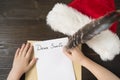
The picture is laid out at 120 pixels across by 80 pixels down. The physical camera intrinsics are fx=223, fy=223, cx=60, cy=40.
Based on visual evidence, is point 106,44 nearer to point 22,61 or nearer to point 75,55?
point 75,55

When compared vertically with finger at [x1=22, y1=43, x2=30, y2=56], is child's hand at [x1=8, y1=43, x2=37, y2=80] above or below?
below

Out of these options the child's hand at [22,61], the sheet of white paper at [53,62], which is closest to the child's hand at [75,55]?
the sheet of white paper at [53,62]

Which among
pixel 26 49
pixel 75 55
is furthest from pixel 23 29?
pixel 75 55

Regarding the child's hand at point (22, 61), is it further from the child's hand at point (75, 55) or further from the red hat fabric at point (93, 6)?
the red hat fabric at point (93, 6)

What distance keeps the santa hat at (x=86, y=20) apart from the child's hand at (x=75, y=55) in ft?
0.15

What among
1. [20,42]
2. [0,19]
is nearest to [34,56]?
[20,42]

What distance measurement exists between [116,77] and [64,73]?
0.18 meters

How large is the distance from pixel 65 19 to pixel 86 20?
0.25 feet

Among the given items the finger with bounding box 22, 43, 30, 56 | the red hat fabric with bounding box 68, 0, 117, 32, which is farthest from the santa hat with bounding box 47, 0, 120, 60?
the finger with bounding box 22, 43, 30, 56

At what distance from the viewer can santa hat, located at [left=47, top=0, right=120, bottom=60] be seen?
0.79 meters

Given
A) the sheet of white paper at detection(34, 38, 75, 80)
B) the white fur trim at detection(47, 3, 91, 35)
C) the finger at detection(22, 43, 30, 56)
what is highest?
the white fur trim at detection(47, 3, 91, 35)

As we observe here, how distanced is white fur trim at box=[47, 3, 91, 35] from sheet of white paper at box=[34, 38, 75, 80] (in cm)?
5

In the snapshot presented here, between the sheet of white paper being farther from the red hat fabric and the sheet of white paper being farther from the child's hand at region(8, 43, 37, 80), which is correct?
the red hat fabric

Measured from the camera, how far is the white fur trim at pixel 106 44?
2.57ft
